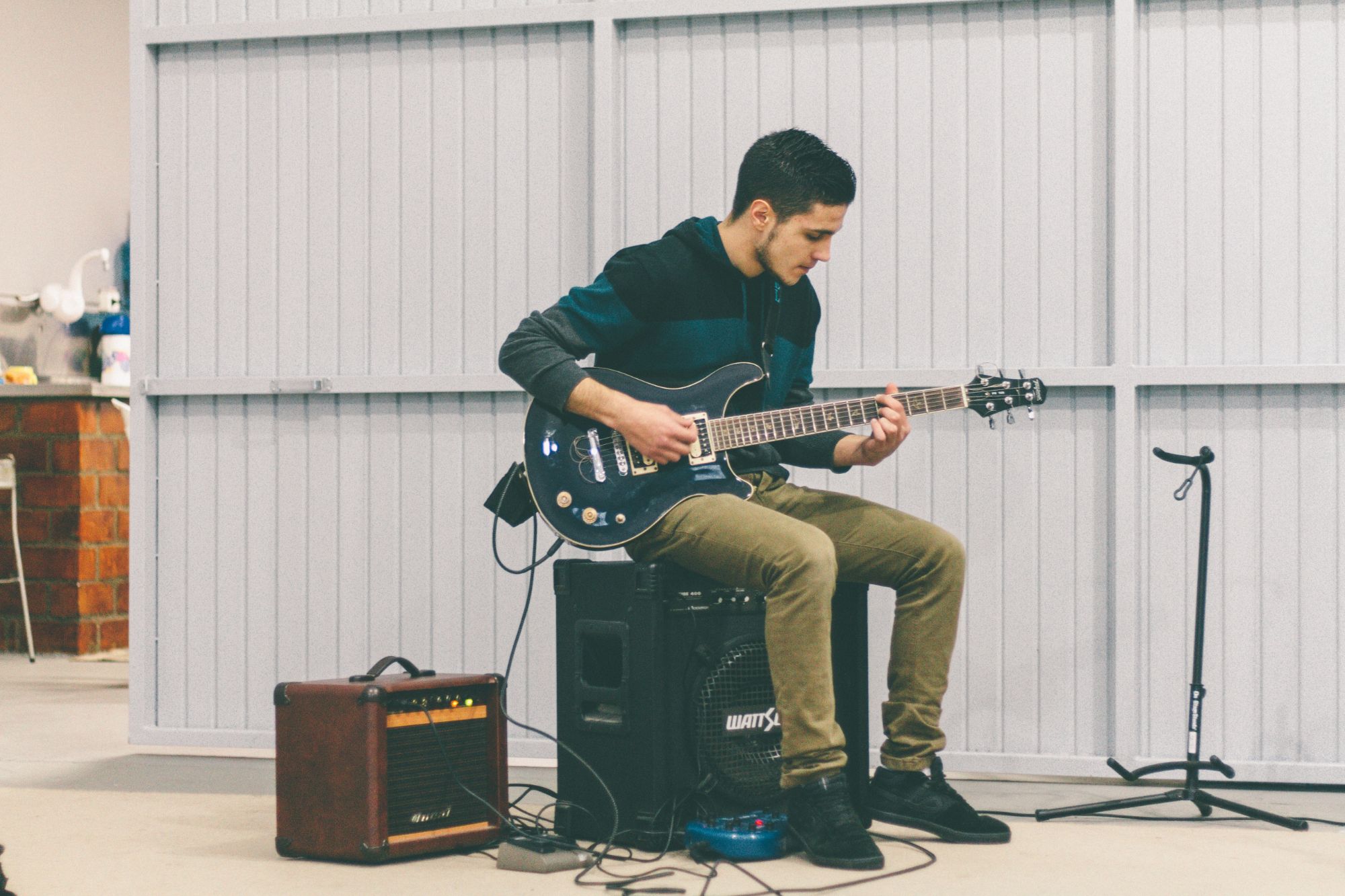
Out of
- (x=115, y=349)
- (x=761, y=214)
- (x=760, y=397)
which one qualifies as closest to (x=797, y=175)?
(x=761, y=214)

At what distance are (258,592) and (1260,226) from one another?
293cm

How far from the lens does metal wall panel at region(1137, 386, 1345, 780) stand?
10.6ft

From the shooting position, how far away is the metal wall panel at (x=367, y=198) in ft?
11.8

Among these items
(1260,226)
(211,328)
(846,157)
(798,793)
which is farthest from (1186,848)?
(211,328)

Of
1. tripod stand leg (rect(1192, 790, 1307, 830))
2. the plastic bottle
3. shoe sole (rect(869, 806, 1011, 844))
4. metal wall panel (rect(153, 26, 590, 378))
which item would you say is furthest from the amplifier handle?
the plastic bottle

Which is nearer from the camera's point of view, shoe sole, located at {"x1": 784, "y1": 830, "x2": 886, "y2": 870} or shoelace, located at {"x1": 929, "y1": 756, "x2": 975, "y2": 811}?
shoe sole, located at {"x1": 784, "y1": 830, "x2": 886, "y2": 870}

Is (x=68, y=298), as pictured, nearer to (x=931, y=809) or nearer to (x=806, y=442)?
(x=806, y=442)

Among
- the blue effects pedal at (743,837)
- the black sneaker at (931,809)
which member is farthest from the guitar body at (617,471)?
the black sneaker at (931,809)

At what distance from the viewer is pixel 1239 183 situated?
3297 mm

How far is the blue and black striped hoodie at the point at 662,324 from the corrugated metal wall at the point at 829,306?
33.3 inches

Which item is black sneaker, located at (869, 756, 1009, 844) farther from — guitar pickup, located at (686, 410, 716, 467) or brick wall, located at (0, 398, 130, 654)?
brick wall, located at (0, 398, 130, 654)

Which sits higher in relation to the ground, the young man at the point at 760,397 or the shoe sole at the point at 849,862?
the young man at the point at 760,397

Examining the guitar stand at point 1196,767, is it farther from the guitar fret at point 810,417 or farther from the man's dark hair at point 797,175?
the man's dark hair at point 797,175

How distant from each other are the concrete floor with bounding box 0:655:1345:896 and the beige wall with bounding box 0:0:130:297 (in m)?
4.01
